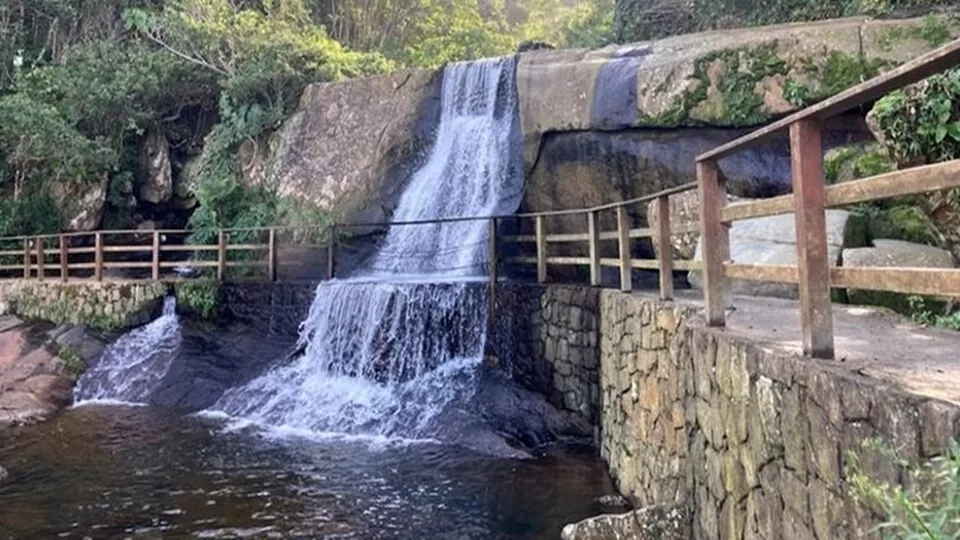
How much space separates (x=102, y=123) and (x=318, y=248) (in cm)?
745

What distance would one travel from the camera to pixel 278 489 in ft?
21.7

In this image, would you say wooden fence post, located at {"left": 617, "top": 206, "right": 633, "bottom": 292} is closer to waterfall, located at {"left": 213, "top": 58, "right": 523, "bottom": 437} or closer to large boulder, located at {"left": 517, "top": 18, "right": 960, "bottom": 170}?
waterfall, located at {"left": 213, "top": 58, "right": 523, "bottom": 437}

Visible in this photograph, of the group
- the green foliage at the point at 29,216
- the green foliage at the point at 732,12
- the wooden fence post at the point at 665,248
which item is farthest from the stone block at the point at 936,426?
the green foliage at the point at 29,216

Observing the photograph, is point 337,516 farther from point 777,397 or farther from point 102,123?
point 102,123

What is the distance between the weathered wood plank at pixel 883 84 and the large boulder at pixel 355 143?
446 inches

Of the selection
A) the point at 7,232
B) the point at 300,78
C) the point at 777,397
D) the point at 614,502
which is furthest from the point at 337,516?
the point at 7,232

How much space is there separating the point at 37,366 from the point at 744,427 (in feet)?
38.5

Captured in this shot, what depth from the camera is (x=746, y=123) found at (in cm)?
984

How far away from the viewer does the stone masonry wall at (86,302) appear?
1295 cm

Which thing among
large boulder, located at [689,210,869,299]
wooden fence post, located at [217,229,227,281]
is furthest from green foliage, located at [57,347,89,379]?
large boulder, located at [689,210,869,299]

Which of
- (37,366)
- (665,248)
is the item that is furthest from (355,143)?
(665,248)

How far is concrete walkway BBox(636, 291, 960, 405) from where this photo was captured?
239 cm

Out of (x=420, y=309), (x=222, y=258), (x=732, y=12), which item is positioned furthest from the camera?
(x=732, y=12)

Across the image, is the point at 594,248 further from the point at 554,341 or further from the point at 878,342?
the point at 878,342
